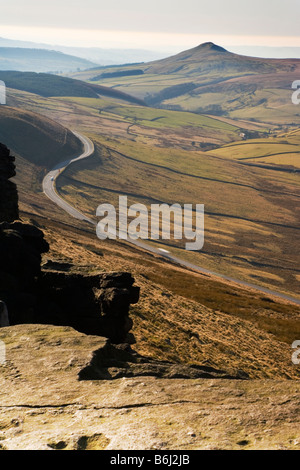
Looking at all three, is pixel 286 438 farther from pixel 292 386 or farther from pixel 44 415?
pixel 44 415

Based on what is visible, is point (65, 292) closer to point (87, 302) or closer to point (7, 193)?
point (87, 302)

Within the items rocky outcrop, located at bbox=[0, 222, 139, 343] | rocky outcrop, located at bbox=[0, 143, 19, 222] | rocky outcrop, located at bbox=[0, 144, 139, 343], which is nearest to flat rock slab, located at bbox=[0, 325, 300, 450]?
rocky outcrop, located at bbox=[0, 144, 139, 343]

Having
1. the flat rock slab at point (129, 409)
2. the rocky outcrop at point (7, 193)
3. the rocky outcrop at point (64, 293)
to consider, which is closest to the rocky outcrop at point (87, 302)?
the rocky outcrop at point (64, 293)

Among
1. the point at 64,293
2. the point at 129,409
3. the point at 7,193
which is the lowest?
the point at 64,293

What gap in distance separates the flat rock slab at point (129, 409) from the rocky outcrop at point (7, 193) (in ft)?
90.4

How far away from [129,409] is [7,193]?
113 ft

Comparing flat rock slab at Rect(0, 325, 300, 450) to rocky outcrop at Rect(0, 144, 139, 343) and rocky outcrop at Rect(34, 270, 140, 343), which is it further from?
rocky outcrop at Rect(34, 270, 140, 343)

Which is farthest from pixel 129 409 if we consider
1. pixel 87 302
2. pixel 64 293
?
pixel 64 293

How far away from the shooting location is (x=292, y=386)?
17250 mm

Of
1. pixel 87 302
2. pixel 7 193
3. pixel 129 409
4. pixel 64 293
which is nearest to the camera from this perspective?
pixel 129 409

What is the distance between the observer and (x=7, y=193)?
45.9m

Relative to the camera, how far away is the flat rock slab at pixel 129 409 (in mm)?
13438

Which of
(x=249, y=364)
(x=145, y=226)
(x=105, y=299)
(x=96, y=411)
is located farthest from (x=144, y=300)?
(x=145, y=226)

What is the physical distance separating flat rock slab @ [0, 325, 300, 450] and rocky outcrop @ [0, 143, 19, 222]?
2756 centimetres
